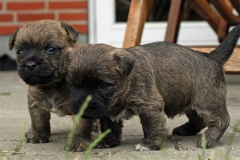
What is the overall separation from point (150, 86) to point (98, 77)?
41 cm

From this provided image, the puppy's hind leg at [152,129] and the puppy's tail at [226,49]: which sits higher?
the puppy's tail at [226,49]

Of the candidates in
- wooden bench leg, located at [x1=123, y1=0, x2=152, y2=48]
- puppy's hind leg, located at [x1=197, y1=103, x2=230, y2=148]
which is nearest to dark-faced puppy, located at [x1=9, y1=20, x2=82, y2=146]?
puppy's hind leg, located at [x1=197, y1=103, x2=230, y2=148]

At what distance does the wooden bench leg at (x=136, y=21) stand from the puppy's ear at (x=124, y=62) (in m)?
1.93

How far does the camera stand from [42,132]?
11.8 feet

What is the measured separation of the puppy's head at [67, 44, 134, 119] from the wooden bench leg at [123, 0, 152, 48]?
1919mm

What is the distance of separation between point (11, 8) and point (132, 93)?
4.43 meters

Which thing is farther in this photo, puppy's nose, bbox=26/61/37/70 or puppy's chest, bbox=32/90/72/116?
puppy's chest, bbox=32/90/72/116

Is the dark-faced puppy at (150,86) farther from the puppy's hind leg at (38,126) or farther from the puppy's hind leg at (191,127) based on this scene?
the puppy's hind leg at (38,126)

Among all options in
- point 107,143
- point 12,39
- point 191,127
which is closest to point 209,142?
point 191,127

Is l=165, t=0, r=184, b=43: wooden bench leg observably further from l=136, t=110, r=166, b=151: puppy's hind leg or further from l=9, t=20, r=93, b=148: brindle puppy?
l=136, t=110, r=166, b=151: puppy's hind leg

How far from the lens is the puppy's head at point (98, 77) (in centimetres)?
299

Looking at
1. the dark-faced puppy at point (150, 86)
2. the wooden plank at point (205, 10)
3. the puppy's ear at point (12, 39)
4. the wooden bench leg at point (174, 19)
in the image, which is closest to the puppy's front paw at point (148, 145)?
the dark-faced puppy at point (150, 86)

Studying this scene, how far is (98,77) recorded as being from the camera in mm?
2992

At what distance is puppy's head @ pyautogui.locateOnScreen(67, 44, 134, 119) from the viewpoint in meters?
2.99
